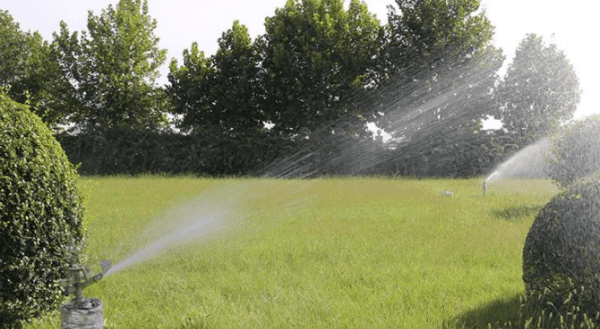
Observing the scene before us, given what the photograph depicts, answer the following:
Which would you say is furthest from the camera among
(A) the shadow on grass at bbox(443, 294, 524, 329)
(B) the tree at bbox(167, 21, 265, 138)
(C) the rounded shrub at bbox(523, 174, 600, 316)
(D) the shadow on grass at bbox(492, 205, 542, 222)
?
(B) the tree at bbox(167, 21, 265, 138)

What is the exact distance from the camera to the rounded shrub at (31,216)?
555 centimetres

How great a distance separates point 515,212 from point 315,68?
2134cm

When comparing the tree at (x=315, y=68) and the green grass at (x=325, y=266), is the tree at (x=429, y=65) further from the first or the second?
the green grass at (x=325, y=266)

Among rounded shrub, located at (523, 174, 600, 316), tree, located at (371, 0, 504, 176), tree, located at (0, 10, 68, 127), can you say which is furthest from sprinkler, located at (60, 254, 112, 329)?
tree, located at (0, 10, 68, 127)

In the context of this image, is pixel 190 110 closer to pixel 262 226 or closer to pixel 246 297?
pixel 262 226

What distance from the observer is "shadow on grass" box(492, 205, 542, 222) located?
1265 cm

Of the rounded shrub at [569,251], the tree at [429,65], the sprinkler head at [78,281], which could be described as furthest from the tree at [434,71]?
the sprinkler head at [78,281]

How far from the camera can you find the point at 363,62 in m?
33.8

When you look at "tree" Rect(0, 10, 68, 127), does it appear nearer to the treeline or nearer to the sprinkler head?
the treeline

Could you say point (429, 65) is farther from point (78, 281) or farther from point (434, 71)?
point (78, 281)

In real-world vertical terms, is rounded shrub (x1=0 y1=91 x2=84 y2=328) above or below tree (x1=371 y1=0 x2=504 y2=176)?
below

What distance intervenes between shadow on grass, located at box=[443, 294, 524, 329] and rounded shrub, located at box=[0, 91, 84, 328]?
4.30 meters

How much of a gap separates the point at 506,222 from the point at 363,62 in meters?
23.1

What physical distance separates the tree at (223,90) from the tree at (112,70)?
9.92 ft
